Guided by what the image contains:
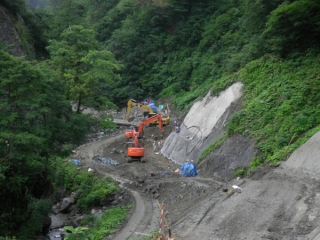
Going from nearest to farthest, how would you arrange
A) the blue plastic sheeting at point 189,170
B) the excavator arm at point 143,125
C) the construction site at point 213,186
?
the construction site at point 213,186 → the blue plastic sheeting at point 189,170 → the excavator arm at point 143,125

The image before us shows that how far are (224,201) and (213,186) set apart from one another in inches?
106

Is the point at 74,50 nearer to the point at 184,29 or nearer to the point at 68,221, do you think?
the point at 68,221

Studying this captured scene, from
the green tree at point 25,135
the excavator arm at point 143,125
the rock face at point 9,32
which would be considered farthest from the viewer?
the rock face at point 9,32

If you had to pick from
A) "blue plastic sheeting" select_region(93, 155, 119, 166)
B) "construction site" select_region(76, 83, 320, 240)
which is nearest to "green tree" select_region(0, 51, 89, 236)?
"construction site" select_region(76, 83, 320, 240)

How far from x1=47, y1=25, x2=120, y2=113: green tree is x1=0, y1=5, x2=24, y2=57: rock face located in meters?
6.56

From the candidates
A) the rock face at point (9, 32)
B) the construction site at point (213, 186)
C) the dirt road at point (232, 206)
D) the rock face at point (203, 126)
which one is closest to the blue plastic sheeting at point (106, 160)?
the construction site at point (213, 186)

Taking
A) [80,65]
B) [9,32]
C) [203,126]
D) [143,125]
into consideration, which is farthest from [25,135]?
[9,32]

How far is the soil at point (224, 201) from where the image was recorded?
12617mm

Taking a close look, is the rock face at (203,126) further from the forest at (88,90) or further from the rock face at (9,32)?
the rock face at (9,32)

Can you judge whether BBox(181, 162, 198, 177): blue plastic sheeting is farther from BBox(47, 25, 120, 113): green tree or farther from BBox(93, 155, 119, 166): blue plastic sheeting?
BBox(47, 25, 120, 113): green tree

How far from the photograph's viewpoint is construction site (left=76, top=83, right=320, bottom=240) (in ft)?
42.3

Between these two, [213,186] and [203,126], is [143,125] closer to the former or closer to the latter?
[203,126]

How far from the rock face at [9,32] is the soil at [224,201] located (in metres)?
14.9

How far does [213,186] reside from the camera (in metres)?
17.9
